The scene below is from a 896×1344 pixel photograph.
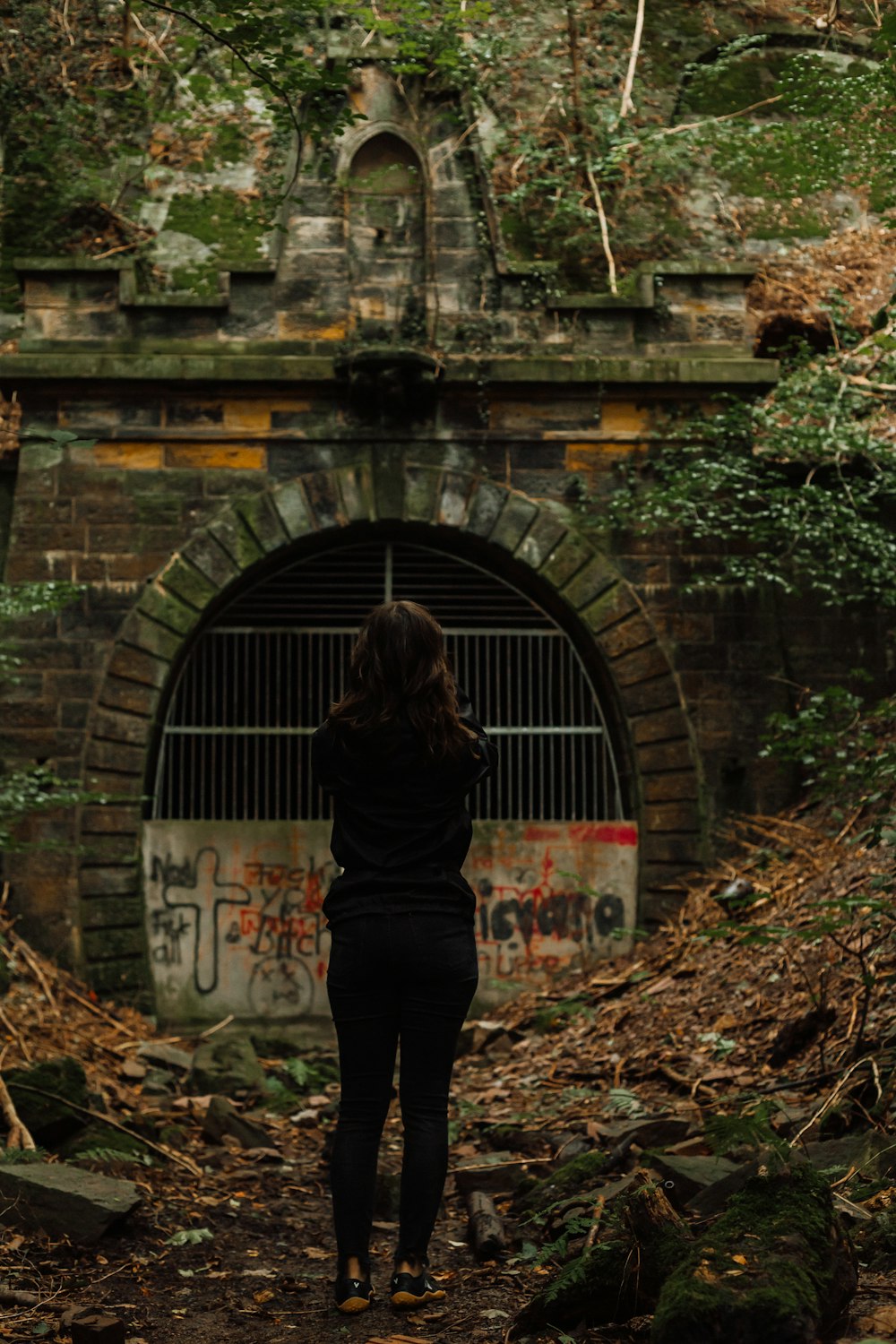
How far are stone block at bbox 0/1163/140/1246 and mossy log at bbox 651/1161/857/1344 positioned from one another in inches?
97.8

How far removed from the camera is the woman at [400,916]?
393cm

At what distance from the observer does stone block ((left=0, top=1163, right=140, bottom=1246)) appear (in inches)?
189

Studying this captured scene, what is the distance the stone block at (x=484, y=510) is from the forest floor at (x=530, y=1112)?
118 inches

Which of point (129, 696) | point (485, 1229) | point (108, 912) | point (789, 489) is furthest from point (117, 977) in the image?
point (789, 489)

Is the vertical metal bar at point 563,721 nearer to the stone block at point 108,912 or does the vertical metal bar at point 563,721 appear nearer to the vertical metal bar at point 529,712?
the vertical metal bar at point 529,712

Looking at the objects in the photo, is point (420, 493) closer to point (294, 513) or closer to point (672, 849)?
point (294, 513)

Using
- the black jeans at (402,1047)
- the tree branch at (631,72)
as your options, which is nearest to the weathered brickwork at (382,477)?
the tree branch at (631,72)

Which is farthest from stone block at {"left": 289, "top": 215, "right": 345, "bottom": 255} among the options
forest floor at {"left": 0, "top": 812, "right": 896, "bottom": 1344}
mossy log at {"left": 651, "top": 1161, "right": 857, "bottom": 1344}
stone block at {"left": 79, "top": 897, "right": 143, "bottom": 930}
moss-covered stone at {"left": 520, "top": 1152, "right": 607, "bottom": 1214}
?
mossy log at {"left": 651, "top": 1161, "right": 857, "bottom": 1344}

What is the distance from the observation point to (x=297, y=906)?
10.6 m

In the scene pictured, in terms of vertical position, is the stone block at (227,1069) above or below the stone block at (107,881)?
below

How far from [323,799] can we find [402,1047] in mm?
7199

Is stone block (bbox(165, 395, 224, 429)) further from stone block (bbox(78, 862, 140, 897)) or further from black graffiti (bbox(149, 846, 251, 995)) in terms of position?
stone block (bbox(78, 862, 140, 897))

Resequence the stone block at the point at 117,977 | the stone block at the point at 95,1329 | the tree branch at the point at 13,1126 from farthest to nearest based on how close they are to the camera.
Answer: the stone block at the point at 117,977
the tree branch at the point at 13,1126
the stone block at the point at 95,1329

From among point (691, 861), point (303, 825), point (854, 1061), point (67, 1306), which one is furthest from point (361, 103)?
point (67, 1306)
